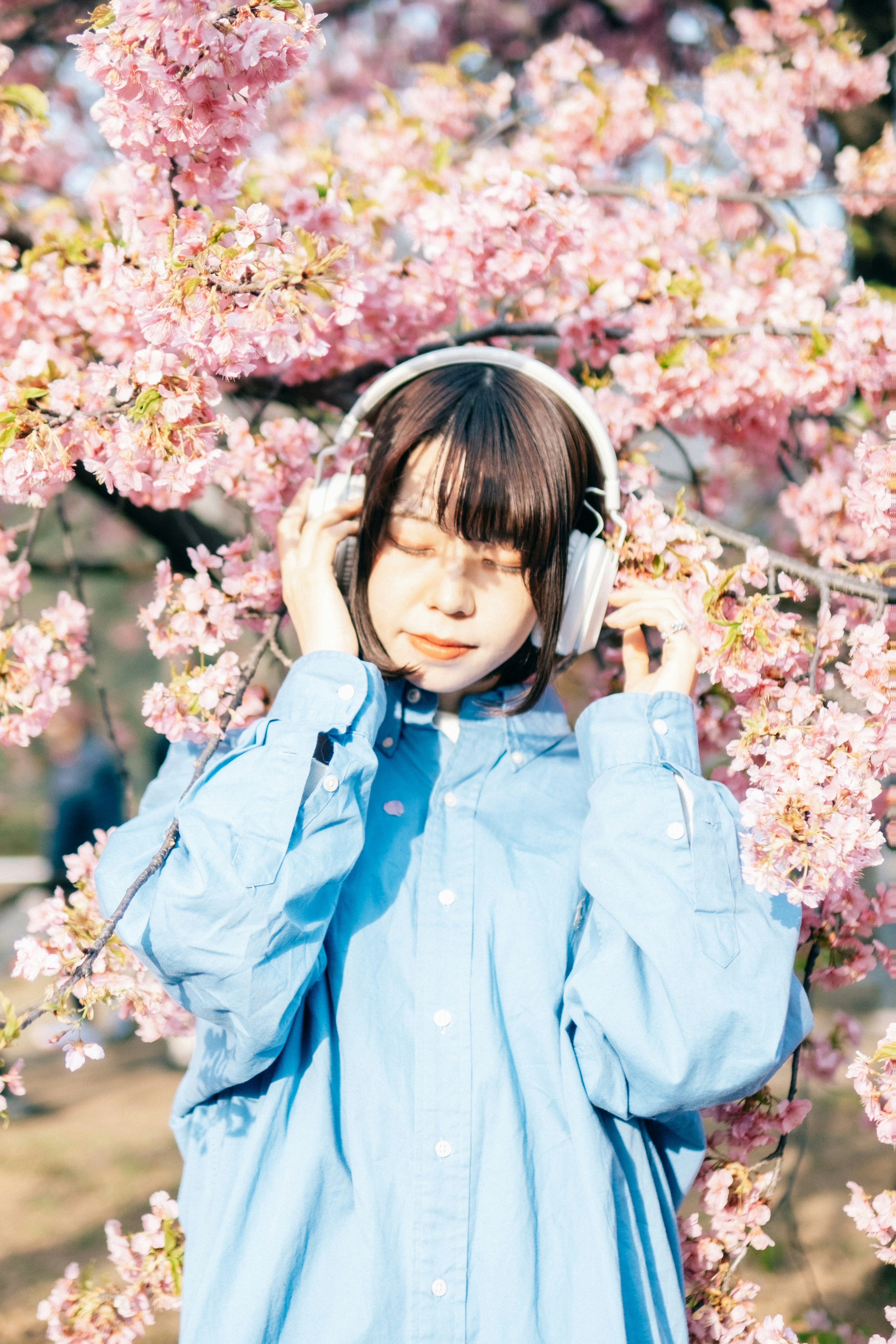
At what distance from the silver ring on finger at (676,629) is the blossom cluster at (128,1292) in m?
1.18

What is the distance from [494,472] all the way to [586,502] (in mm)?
212

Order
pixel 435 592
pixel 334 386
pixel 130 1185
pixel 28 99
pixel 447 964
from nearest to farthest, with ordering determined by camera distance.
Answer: pixel 447 964, pixel 435 592, pixel 28 99, pixel 334 386, pixel 130 1185

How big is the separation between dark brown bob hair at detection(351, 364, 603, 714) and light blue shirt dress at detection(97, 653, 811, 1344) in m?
0.19

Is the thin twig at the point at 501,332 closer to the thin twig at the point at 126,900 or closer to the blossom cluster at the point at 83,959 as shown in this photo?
the thin twig at the point at 126,900

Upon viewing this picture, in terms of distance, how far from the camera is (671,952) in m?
1.23

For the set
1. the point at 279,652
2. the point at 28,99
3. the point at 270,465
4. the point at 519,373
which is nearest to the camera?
the point at 519,373

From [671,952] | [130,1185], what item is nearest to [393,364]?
[671,952]

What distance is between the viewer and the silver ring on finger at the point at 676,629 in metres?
1.47

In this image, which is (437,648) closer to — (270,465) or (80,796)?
(270,465)

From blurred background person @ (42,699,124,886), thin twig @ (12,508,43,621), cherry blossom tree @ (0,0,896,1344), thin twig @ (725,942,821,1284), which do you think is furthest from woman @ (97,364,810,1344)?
blurred background person @ (42,699,124,886)

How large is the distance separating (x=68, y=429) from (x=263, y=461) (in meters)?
0.46

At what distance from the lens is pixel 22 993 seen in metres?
5.66

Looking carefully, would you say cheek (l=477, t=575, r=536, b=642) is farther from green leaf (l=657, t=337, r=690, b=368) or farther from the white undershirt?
green leaf (l=657, t=337, r=690, b=368)

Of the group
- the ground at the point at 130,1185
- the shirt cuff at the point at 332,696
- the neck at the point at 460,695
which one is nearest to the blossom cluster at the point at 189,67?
the shirt cuff at the point at 332,696
